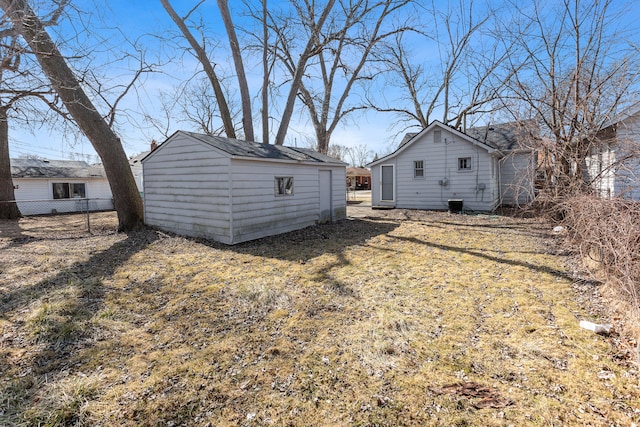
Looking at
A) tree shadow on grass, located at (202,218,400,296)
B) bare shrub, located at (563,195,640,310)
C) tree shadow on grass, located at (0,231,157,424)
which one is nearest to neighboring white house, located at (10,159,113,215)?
tree shadow on grass, located at (202,218,400,296)

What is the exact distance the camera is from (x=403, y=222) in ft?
37.0

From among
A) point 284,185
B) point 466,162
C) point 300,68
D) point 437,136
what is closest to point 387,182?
point 437,136

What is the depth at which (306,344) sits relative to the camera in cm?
328

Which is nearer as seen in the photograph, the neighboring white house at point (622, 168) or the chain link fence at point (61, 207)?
the neighboring white house at point (622, 168)

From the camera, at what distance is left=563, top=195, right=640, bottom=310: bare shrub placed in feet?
11.0

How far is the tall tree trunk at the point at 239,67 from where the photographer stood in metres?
12.6

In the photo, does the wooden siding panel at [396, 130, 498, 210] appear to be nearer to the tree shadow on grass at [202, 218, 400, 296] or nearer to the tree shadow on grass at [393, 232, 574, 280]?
the tree shadow on grass at [202, 218, 400, 296]

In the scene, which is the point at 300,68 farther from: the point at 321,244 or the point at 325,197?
the point at 321,244

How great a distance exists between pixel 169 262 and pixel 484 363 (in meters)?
5.81

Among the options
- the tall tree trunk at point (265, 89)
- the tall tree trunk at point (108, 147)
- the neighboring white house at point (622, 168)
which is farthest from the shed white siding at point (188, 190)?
the neighboring white house at point (622, 168)

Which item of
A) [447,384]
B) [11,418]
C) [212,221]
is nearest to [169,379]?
[11,418]

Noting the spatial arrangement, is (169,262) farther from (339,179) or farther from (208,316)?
(339,179)

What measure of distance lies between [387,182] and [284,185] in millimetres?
7435

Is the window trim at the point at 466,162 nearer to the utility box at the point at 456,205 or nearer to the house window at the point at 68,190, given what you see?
the utility box at the point at 456,205
